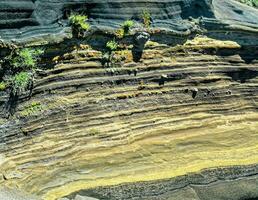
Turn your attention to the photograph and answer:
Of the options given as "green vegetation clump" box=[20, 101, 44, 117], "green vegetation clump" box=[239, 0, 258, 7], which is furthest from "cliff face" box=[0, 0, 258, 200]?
"green vegetation clump" box=[239, 0, 258, 7]

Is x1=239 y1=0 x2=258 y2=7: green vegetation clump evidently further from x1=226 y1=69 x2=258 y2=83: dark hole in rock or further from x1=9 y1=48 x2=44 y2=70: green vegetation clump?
x1=9 y1=48 x2=44 y2=70: green vegetation clump

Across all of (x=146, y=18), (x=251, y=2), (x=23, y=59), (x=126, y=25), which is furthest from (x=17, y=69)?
(x=251, y=2)

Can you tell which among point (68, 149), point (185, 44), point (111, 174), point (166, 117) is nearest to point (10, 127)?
point (68, 149)

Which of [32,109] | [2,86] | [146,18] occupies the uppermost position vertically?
[146,18]

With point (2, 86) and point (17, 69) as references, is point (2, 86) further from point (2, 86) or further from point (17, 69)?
point (17, 69)

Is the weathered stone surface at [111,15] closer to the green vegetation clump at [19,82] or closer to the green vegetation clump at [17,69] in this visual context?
the green vegetation clump at [17,69]

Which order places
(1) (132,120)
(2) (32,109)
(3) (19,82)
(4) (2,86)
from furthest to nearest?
1. (1) (132,120)
2. (2) (32,109)
3. (3) (19,82)
4. (4) (2,86)

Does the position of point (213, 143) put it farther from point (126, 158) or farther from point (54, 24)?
point (54, 24)
